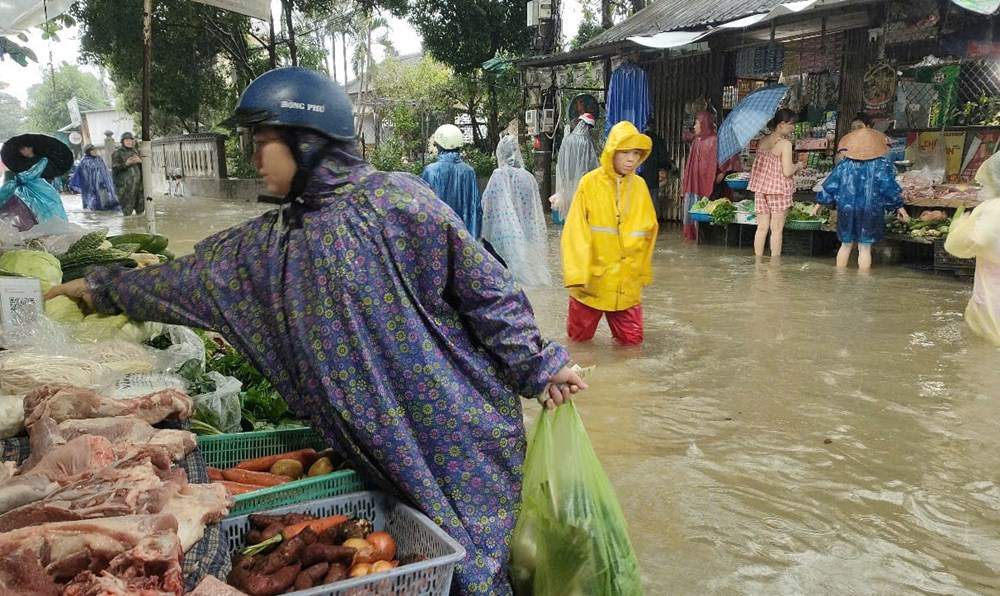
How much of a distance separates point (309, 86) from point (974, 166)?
998 cm

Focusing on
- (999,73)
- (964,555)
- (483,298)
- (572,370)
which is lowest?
(964,555)

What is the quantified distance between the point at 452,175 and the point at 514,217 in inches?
29.5

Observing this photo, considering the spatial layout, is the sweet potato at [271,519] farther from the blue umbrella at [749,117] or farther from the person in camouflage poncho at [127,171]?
the person in camouflage poncho at [127,171]

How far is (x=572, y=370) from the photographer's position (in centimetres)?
234

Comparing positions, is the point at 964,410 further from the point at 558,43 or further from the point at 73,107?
the point at 73,107

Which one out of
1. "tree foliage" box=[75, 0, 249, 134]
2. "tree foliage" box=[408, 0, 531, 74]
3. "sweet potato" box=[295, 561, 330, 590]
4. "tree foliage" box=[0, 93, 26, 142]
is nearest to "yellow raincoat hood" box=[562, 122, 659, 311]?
"sweet potato" box=[295, 561, 330, 590]

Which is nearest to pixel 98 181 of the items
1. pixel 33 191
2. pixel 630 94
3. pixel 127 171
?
pixel 127 171

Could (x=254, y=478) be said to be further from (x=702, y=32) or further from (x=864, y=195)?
(x=702, y=32)

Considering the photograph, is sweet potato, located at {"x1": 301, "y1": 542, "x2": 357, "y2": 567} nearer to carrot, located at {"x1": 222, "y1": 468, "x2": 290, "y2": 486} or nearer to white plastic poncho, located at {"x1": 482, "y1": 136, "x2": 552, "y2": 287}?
carrot, located at {"x1": 222, "y1": 468, "x2": 290, "y2": 486}

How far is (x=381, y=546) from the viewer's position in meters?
2.13

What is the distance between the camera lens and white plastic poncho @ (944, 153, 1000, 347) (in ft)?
15.8

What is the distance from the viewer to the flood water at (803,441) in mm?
3121

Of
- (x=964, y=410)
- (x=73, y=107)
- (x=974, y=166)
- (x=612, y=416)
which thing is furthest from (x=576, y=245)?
(x=73, y=107)

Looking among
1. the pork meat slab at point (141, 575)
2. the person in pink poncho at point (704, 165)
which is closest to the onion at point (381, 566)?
the pork meat slab at point (141, 575)
